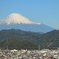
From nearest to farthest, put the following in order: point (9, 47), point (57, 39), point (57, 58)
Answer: point (57, 58)
point (9, 47)
point (57, 39)

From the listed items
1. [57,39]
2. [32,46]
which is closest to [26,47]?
[32,46]

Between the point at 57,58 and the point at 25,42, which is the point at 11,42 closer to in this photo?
the point at 25,42

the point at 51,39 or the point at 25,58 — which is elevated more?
the point at 51,39

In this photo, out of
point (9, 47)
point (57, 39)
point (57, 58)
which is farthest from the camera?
point (57, 39)

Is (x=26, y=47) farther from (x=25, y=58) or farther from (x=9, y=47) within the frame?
(x=25, y=58)

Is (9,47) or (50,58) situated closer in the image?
(50,58)

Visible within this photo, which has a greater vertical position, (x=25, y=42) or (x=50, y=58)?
(x=25, y=42)

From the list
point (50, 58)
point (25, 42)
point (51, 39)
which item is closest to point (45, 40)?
point (51, 39)

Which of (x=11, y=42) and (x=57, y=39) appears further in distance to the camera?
(x=57, y=39)
